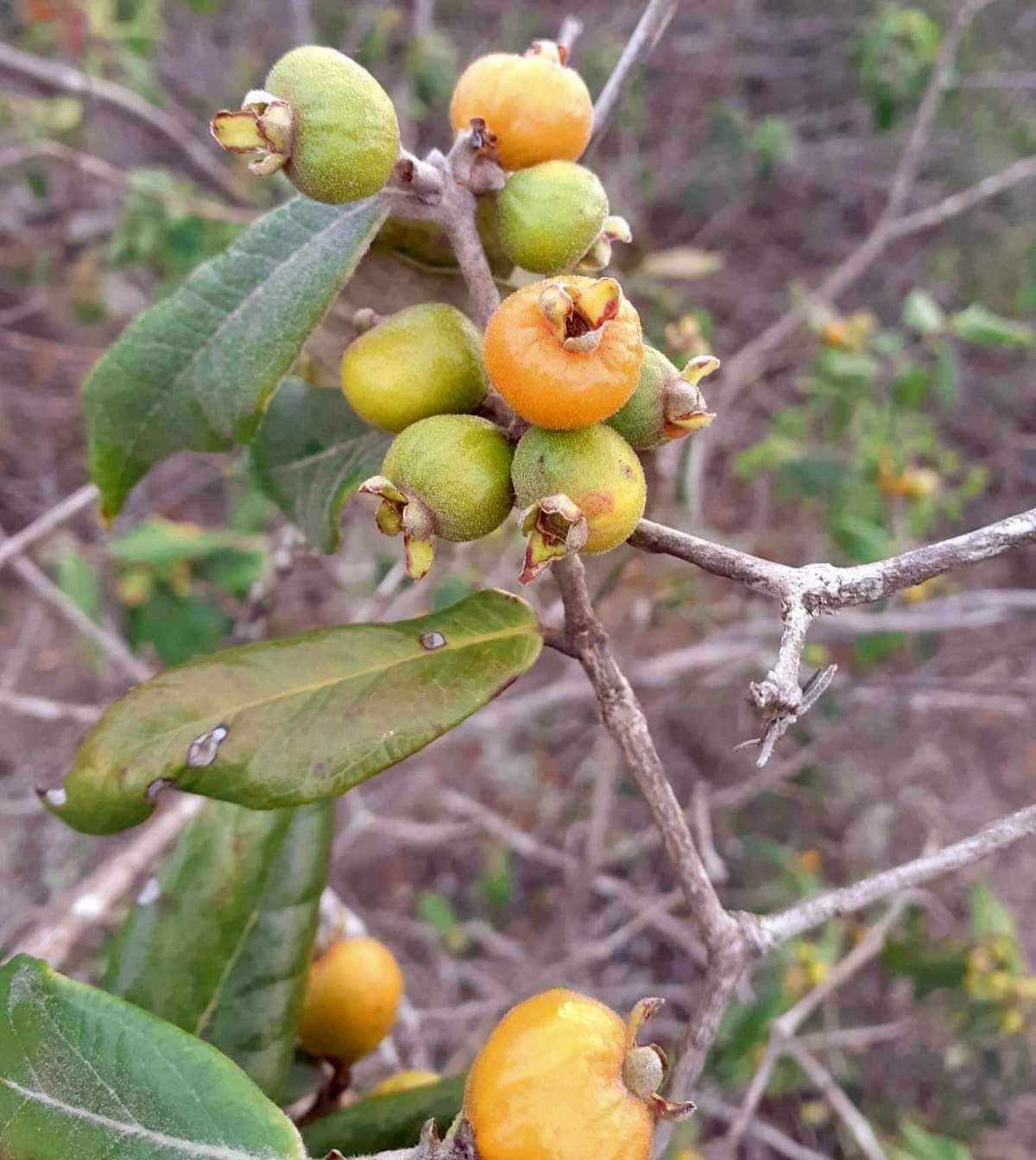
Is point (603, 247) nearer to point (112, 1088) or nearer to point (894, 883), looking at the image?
point (894, 883)

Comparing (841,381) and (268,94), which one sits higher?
(268,94)

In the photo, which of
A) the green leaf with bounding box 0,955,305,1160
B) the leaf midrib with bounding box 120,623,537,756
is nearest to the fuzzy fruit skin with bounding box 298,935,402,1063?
the green leaf with bounding box 0,955,305,1160

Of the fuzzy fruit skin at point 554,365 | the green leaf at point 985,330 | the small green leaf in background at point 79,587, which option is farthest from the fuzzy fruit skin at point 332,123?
the green leaf at point 985,330

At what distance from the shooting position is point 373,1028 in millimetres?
1492

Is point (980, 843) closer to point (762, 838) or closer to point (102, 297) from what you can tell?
point (762, 838)

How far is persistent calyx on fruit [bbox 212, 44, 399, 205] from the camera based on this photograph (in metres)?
0.95

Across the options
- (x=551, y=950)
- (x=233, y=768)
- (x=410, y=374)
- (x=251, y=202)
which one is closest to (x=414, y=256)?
(x=410, y=374)

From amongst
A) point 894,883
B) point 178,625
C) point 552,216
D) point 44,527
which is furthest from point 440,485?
point 178,625

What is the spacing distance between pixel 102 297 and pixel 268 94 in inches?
177

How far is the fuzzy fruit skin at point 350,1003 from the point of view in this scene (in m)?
1.48

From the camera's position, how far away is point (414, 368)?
1062mm

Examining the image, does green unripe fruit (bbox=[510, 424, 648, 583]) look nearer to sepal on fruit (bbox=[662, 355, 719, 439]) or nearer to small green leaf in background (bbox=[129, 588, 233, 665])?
sepal on fruit (bbox=[662, 355, 719, 439])

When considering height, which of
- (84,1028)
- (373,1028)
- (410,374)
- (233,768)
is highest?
(410,374)

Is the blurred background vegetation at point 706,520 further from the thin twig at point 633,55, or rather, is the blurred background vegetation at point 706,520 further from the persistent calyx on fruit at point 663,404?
the persistent calyx on fruit at point 663,404
